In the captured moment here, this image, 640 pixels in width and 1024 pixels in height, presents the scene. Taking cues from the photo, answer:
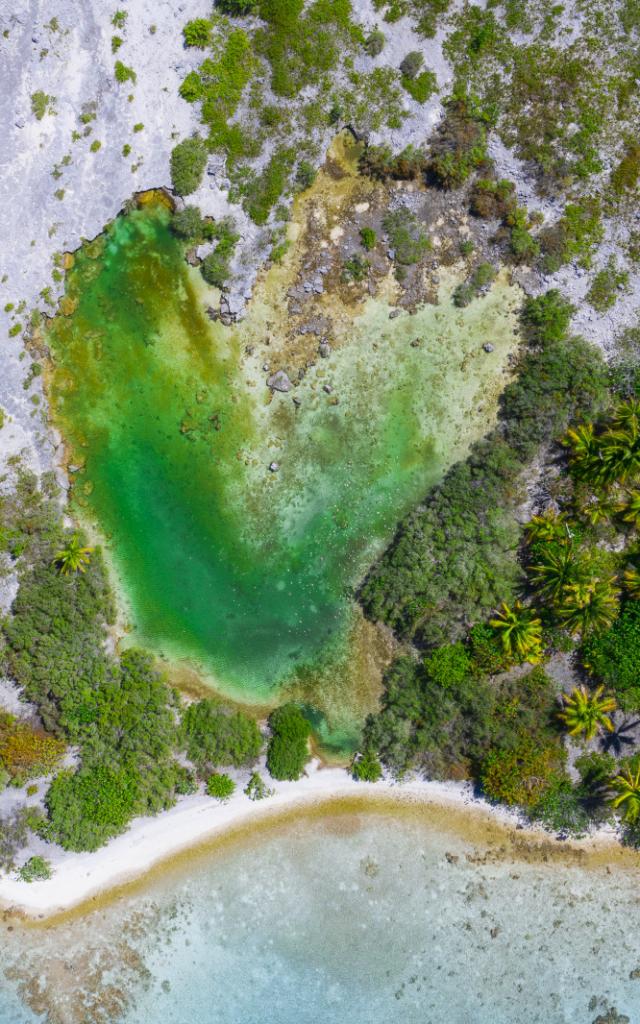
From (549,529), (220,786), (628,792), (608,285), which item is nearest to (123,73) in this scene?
(608,285)

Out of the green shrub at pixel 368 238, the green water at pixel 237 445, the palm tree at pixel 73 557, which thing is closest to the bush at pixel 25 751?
the green water at pixel 237 445

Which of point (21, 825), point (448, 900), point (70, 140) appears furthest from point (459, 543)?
point (70, 140)

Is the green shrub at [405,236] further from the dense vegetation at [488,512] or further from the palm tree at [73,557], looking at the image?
the palm tree at [73,557]

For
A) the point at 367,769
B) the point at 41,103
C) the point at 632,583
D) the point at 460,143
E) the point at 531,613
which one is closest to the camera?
the point at 632,583

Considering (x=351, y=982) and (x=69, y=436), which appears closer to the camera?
(x=351, y=982)

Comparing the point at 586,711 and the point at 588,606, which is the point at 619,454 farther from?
the point at 586,711

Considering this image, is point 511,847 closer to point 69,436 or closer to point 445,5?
point 69,436
